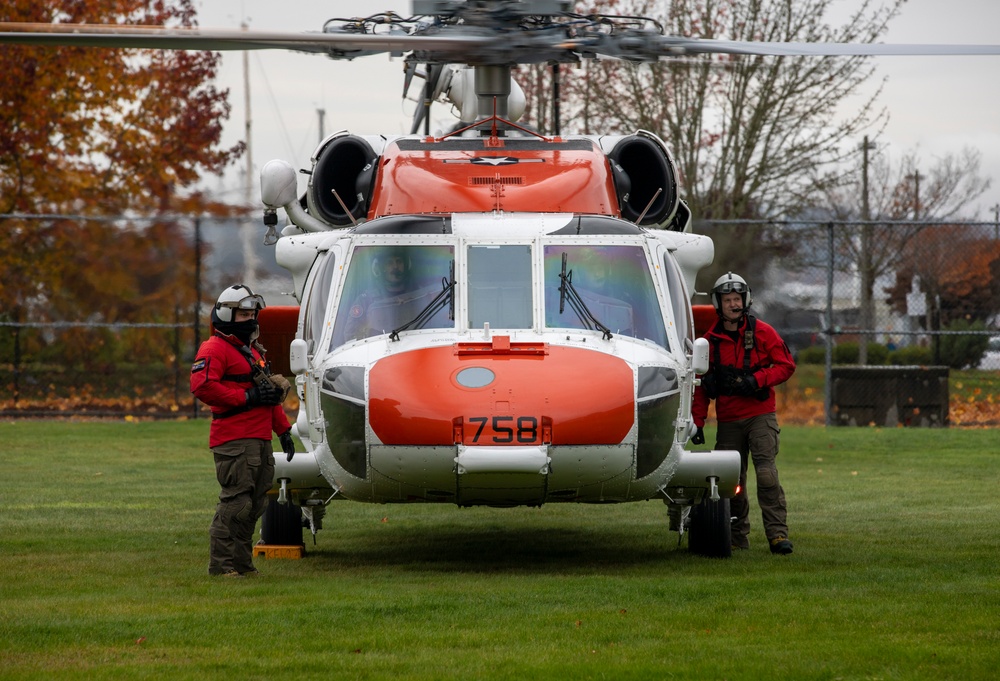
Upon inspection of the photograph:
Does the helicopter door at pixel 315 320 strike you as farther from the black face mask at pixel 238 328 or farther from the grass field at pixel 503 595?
the grass field at pixel 503 595

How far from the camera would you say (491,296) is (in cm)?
1035

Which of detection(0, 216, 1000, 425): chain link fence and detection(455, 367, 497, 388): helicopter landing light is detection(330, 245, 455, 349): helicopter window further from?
detection(0, 216, 1000, 425): chain link fence

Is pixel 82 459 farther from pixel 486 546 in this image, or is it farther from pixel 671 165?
pixel 671 165

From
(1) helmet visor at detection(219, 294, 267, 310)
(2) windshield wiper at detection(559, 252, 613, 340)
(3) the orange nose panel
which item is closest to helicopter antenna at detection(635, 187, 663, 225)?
(2) windshield wiper at detection(559, 252, 613, 340)

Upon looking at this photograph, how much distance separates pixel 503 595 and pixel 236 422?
2352mm

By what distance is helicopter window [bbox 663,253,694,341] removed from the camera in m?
10.7

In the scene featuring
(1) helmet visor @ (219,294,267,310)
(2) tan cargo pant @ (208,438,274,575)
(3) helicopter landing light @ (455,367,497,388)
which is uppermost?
(1) helmet visor @ (219,294,267,310)

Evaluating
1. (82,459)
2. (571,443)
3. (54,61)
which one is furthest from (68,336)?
(571,443)

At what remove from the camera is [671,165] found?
12117 mm

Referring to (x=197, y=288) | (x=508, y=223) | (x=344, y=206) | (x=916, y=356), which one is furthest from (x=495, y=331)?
(x=916, y=356)

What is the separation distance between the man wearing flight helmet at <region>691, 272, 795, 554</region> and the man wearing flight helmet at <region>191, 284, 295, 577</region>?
334cm

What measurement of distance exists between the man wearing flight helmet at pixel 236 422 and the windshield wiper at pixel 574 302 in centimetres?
201

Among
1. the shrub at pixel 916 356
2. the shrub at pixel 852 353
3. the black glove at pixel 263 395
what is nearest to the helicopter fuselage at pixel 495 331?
the black glove at pixel 263 395

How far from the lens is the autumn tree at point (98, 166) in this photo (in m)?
25.1
